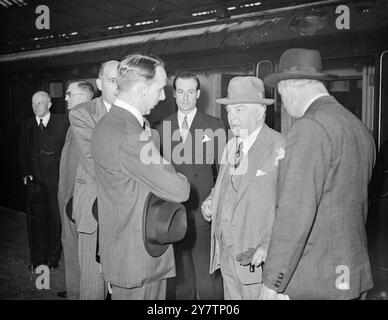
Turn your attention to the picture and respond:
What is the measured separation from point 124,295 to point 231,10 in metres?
3.59

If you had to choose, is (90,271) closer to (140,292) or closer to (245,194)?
(140,292)

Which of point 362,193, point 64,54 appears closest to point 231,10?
point 64,54

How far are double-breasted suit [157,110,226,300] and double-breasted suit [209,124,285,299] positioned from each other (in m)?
1.07

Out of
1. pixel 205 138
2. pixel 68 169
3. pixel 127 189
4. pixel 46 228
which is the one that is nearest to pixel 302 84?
pixel 127 189

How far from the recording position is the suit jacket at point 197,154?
327 cm

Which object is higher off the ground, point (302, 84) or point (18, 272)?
point (302, 84)

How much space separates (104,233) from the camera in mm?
1852

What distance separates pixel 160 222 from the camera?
1730mm

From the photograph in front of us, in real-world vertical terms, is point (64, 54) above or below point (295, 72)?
above

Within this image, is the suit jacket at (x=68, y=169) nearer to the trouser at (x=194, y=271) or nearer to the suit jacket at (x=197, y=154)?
the suit jacket at (x=197, y=154)

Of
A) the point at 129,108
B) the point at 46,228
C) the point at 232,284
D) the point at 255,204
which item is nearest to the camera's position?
the point at 129,108

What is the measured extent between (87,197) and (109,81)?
0.75 meters
